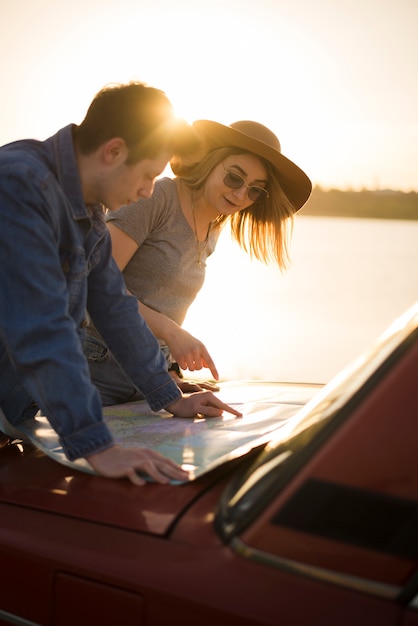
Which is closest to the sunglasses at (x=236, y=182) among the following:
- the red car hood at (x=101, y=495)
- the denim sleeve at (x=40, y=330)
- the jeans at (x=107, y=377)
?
the jeans at (x=107, y=377)

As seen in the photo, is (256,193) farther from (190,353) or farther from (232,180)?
(190,353)

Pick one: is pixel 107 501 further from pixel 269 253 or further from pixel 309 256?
pixel 309 256

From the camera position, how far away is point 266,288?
16250 mm

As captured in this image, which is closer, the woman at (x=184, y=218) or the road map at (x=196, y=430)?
the road map at (x=196, y=430)

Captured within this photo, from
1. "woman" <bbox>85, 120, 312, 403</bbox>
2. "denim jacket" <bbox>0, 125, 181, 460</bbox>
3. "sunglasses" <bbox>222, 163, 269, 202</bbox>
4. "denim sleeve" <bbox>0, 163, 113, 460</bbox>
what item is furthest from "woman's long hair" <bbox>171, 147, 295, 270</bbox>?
"denim sleeve" <bbox>0, 163, 113, 460</bbox>

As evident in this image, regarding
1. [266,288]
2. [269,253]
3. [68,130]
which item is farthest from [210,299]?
[68,130]

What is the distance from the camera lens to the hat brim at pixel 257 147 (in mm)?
2701

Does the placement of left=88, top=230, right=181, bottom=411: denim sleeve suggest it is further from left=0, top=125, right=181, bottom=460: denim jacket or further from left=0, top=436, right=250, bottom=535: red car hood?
left=0, top=436, right=250, bottom=535: red car hood

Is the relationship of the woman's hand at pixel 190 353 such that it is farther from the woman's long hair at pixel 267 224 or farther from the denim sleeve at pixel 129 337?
the woman's long hair at pixel 267 224

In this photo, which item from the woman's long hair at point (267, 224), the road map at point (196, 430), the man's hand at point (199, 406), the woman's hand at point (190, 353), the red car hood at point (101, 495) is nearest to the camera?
the red car hood at point (101, 495)

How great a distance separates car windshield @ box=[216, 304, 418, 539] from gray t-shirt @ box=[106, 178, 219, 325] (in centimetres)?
139

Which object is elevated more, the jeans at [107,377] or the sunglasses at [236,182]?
the sunglasses at [236,182]

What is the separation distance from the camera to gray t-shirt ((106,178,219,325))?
110 inches

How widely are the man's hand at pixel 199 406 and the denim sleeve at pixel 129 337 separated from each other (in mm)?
24
